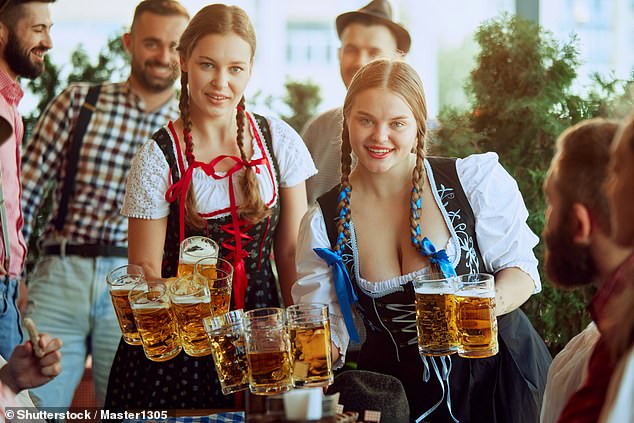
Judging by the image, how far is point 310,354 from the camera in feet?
5.94

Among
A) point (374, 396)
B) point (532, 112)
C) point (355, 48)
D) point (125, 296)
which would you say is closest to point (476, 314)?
point (374, 396)

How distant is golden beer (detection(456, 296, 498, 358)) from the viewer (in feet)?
6.32

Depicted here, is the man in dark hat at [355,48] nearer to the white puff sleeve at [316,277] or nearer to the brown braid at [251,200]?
the brown braid at [251,200]

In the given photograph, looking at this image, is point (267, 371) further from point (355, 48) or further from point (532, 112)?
point (355, 48)

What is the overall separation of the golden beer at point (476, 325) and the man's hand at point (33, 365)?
887 mm

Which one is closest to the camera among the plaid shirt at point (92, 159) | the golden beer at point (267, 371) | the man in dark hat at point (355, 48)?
the golden beer at point (267, 371)

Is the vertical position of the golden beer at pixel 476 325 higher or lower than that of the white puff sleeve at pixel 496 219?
lower

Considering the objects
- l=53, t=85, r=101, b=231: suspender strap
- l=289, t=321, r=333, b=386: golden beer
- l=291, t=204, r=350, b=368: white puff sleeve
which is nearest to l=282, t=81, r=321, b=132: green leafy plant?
l=53, t=85, r=101, b=231: suspender strap

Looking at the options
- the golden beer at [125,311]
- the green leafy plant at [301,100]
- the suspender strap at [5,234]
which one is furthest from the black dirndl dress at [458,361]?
the green leafy plant at [301,100]

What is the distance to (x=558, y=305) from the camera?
10.2 ft

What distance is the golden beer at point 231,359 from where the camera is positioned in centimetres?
188

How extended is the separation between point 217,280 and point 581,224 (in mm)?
854

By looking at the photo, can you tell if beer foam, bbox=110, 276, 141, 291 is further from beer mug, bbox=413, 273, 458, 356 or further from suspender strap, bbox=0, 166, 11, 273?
suspender strap, bbox=0, 166, 11, 273

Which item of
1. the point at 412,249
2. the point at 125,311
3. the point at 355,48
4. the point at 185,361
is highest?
the point at 355,48
